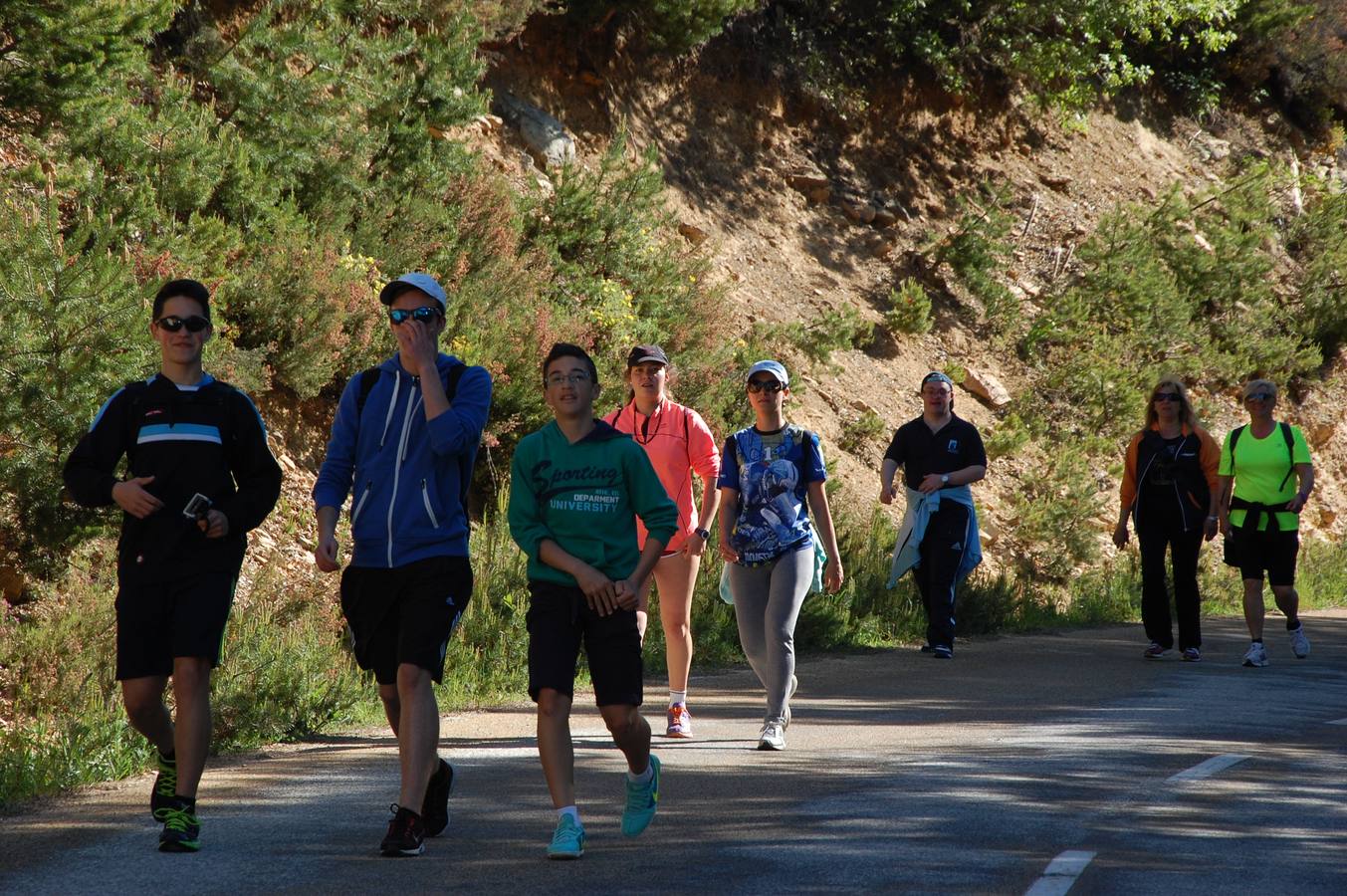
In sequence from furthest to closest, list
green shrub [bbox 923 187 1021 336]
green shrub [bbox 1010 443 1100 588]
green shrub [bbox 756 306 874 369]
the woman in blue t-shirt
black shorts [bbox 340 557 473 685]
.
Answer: green shrub [bbox 923 187 1021 336] → green shrub [bbox 756 306 874 369] → green shrub [bbox 1010 443 1100 588] → the woman in blue t-shirt → black shorts [bbox 340 557 473 685]

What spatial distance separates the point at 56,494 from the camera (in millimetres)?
9508

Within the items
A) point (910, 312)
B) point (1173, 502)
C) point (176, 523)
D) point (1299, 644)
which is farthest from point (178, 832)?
point (910, 312)

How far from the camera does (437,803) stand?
19.7 feet

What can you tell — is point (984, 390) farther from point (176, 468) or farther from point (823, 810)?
point (176, 468)

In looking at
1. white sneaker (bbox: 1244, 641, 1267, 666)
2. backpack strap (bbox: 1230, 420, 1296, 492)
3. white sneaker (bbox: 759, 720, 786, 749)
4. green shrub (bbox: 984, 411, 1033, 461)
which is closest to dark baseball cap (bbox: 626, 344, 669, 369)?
white sneaker (bbox: 759, 720, 786, 749)

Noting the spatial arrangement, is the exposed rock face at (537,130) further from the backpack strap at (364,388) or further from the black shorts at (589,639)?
the black shorts at (589,639)

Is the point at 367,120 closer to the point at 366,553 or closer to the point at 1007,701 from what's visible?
the point at 1007,701

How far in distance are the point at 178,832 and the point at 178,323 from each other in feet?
6.22

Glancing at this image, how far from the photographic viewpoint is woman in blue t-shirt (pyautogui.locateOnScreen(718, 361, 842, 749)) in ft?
27.8

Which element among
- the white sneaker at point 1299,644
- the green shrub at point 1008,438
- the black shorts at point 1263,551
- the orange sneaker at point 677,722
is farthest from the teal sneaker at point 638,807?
the green shrub at point 1008,438

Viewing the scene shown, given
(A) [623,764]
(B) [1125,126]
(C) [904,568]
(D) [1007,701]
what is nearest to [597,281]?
(C) [904,568]

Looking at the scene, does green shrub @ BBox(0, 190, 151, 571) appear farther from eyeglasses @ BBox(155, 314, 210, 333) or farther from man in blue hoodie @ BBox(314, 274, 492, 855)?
man in blue hoodie @ BBox(314, 274, 492, 855)

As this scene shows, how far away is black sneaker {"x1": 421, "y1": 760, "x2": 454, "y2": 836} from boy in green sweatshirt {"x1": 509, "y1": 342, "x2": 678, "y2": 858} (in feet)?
1.83

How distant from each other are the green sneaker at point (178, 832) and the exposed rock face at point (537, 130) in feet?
48.2
